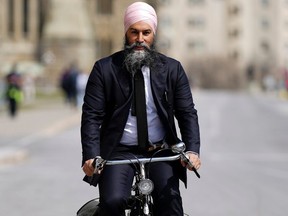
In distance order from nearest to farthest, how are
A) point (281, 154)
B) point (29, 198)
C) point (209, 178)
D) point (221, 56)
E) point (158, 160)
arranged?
point (158, 160) < point (29, 198) < point (209, 178) < point (281, 154) < point (221, 56)

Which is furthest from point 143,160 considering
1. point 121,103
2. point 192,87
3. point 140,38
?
point 192,87

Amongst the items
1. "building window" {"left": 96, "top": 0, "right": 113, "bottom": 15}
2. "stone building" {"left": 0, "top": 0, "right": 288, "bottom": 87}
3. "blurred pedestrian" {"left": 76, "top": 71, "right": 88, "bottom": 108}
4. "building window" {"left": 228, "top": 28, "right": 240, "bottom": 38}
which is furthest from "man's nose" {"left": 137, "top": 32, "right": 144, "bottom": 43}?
"building window" {"left": 228, "top": 28, "right": 240, "bottom": 38}

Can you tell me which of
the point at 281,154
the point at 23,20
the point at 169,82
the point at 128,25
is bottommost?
the point at 281,154

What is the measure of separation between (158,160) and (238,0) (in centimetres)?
11379

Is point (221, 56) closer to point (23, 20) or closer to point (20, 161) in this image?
point (23, 20)

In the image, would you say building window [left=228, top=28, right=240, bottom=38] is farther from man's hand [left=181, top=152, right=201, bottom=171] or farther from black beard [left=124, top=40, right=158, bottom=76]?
man's hand [left=181, top=152, right=201, bottom=171]

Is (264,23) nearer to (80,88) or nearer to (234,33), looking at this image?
(234,33)

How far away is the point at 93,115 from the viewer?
4.98 m

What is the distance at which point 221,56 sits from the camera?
362ft

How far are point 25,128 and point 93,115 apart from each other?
2014 centimetres

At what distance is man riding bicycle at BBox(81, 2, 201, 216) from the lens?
16.1 feet

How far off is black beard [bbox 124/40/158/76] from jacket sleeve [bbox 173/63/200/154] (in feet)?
0.61

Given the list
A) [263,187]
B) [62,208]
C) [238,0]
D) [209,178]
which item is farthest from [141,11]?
[238,0]

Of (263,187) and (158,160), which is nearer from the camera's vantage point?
(158,160)
